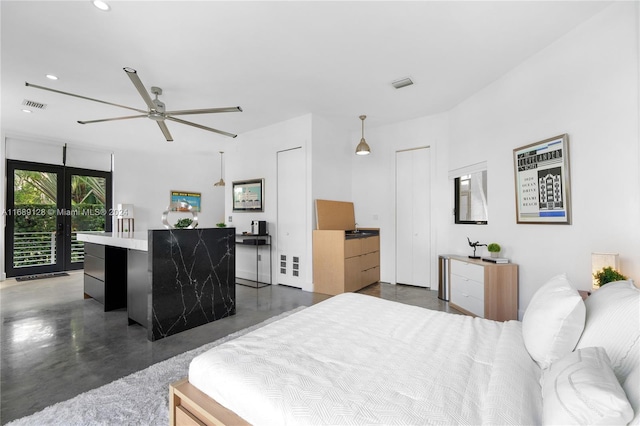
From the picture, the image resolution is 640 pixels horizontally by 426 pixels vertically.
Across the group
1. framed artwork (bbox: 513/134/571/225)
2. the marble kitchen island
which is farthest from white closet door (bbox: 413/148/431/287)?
the marble kitchen island

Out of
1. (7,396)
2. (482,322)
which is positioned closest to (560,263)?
(482,322)

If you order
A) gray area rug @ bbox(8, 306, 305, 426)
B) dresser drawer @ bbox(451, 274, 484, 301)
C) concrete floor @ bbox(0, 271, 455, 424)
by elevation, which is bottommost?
concrete floor @ bbox(0, 271, 455, 424)

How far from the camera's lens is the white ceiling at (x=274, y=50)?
236cm

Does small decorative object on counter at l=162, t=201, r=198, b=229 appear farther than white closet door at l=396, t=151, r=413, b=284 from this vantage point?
No

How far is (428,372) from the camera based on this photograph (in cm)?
115

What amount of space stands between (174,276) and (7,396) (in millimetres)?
1312

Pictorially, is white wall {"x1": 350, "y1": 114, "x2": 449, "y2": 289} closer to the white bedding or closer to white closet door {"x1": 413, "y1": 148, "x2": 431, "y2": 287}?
white closet door {"x1": 413, "y1": 148, "x2": 431, "y2": 287}

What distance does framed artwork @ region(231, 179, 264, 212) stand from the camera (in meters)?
5.50

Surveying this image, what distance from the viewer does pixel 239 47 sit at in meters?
2.87

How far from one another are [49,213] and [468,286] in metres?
8.05

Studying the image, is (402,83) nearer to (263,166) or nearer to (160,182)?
(263,166)

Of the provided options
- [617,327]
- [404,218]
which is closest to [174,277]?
[617,327]

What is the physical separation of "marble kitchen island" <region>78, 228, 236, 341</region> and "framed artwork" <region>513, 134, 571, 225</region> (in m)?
3.47

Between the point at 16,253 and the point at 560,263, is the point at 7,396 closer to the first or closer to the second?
the point at 560,263
